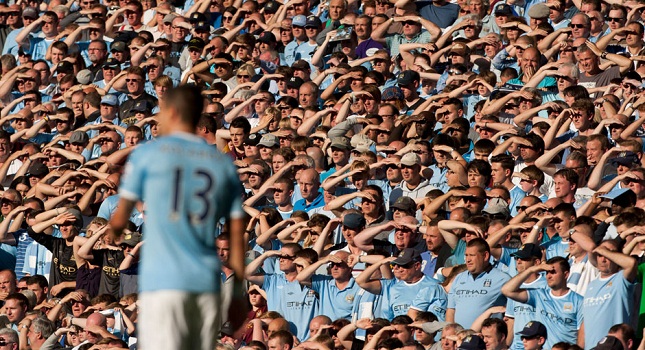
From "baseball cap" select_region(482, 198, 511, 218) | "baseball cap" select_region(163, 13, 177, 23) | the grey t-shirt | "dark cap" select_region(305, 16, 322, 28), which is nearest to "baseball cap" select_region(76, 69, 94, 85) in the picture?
"baseball cap" select_region(163, 13, 177, 23)

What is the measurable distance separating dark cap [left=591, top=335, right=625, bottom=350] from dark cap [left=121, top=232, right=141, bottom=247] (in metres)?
6.00

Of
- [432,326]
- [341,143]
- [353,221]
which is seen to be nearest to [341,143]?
[341,143]

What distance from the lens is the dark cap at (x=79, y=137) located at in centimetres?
1992

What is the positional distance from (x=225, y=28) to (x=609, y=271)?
10.1 meters

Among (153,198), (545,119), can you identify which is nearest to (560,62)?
(545,119)

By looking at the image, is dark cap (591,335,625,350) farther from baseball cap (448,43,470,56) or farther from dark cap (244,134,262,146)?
baseball cap (448,43,470,56)

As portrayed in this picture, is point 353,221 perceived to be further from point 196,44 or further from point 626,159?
point 196,44

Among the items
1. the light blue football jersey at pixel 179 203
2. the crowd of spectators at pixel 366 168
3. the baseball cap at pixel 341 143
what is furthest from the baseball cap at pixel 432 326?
the light blue football jersey at pixel 179 203

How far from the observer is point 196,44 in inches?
842

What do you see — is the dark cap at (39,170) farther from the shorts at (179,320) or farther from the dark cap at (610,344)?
the shorts at (179,320)

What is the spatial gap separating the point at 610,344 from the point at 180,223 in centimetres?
541

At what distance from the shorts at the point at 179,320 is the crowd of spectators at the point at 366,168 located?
5191mm

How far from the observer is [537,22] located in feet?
61.1

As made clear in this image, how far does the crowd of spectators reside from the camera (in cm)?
1376
